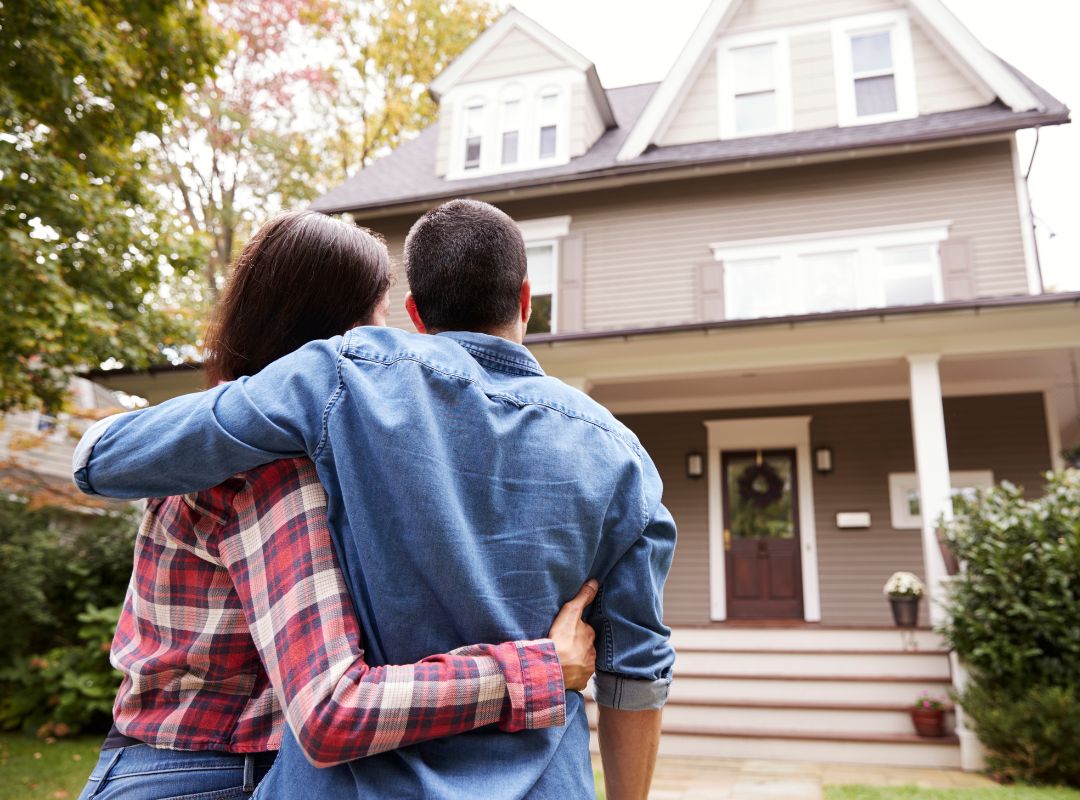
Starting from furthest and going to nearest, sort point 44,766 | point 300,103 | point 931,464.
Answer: point 300,103, point 931,464, point 44,766

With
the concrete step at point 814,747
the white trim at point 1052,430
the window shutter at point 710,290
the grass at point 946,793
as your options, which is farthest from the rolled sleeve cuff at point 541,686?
the white trim at point 1052,430

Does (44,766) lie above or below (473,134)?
below

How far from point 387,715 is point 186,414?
1.42 ft

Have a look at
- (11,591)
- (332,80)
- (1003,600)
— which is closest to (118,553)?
(11,591)

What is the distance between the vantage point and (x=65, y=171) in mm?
6426

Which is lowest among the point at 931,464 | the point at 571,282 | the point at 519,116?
the point at 931,464

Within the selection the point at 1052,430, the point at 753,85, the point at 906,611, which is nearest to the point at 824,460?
the point at 906,611

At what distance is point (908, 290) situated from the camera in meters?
9.10

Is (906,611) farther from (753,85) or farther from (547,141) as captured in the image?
(547,141)

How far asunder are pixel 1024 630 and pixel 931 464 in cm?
174

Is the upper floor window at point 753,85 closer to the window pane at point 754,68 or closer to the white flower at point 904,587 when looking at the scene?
the window pane at point 754,68

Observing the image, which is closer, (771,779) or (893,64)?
(771,779)

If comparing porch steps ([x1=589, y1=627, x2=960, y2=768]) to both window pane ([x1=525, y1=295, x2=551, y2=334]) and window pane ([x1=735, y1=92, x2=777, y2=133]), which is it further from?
window pane ([x1=735, y1=92, x2=777, y2=133])

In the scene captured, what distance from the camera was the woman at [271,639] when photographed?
920 millimetres
